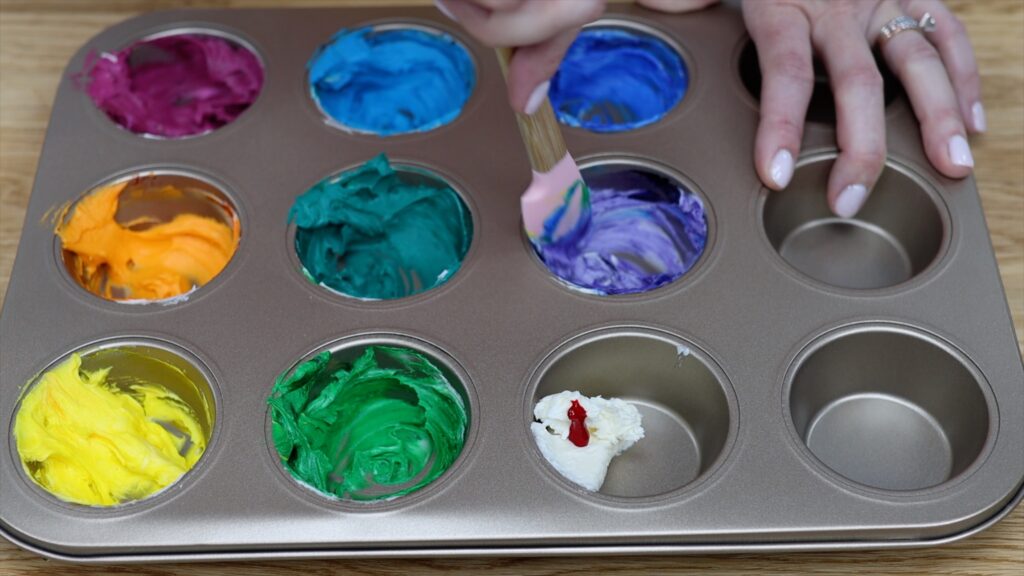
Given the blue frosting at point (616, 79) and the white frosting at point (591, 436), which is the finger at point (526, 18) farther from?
the blue frosting at point (616, 79)

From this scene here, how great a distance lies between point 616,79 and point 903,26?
1.51 feet

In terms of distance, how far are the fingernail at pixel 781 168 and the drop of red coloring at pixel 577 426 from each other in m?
0.46

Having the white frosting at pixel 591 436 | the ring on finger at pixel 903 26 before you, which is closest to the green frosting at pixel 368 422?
the white frosting at pixel 591 436

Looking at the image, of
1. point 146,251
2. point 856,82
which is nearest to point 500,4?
point 856,82

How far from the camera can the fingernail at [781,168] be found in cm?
164

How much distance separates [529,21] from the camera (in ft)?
3.70

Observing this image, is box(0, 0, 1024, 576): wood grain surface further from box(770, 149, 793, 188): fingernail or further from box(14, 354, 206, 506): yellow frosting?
box(770, 149, 793, 188): fingernail

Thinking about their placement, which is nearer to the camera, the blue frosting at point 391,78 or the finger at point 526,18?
the finger at point 526,18

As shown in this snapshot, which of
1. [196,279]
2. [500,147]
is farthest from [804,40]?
[196,279]

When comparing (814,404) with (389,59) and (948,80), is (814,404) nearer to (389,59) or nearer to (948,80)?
(948,80)

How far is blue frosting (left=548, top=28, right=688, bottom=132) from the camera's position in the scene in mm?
1868

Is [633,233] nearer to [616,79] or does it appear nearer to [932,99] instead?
[616,79]

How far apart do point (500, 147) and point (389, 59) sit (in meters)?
0.31

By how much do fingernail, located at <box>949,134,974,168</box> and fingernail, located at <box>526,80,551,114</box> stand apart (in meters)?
0.68
